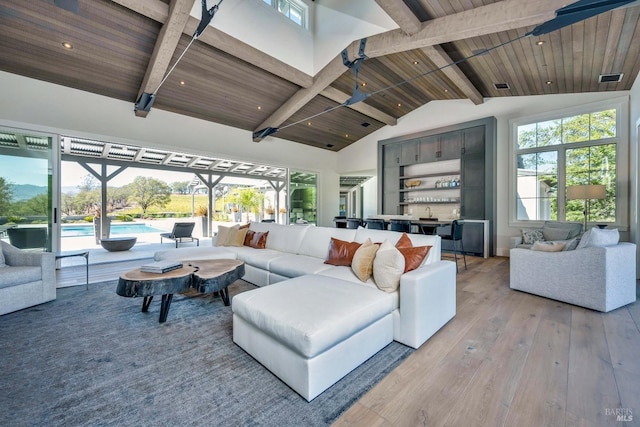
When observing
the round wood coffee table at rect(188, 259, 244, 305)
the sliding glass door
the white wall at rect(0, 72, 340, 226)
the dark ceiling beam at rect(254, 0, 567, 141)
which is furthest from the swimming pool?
the dark ceiling beam at rect(254, 0, 567, 141)

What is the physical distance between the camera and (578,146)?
17.1 ft

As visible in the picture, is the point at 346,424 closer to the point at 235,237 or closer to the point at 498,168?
Answer: the point at 235,237

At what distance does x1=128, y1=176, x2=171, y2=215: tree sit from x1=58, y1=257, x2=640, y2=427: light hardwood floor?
940 centimetres

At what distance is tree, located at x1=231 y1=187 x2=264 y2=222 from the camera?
10.2 m

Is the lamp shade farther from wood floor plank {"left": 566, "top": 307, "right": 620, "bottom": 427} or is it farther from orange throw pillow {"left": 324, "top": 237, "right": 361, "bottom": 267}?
orange throw pillow {"left": 324, "top": 237, "right": 361, "bottom": 267}

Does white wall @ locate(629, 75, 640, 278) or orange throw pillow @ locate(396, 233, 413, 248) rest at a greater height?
white wall @ locate(629, 75, 640, 278)

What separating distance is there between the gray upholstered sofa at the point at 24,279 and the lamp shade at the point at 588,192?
7457mm

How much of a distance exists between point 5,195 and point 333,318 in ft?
19.3

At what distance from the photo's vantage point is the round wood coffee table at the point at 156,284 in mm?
2414

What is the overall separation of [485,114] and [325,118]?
12.8ft

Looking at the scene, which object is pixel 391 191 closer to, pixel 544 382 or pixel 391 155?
pixel 391 155

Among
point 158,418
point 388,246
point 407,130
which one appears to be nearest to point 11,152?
point 158,418

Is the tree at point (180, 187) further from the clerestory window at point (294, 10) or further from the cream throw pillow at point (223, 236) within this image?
the clerestory window at point (294, 10)

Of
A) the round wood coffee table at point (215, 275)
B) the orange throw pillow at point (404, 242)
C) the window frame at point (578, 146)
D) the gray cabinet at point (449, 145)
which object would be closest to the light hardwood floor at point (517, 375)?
the orange throw pillow at point (404, 242)
